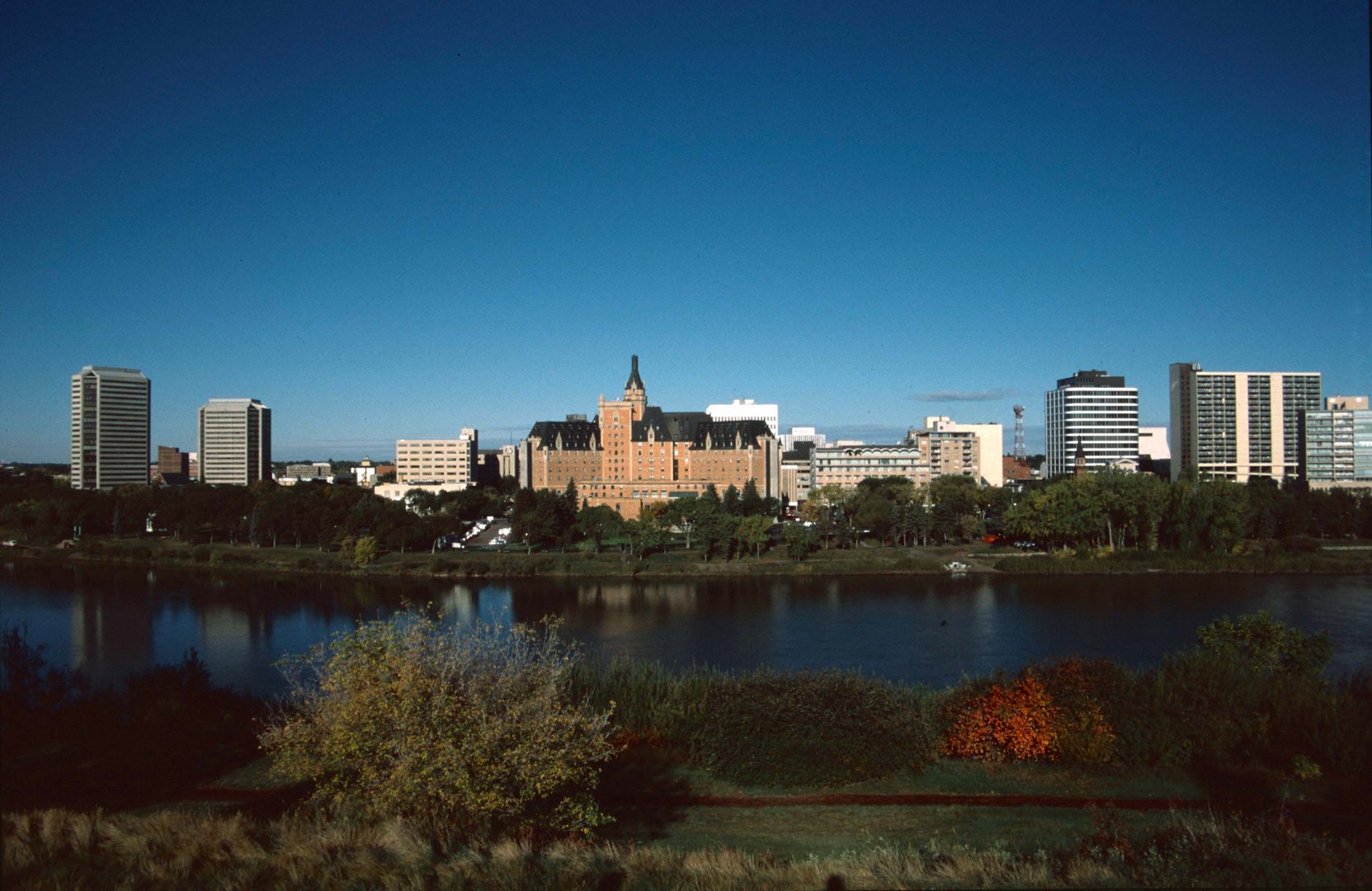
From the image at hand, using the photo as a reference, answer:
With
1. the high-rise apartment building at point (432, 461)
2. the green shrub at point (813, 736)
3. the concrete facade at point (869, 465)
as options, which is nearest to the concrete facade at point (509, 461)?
the high-rise apartment building at point (432, 461)

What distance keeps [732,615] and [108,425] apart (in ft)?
87.6

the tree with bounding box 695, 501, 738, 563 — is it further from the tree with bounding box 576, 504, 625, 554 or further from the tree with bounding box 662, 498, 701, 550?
the tree with bounding box 576, 504, 625, 554

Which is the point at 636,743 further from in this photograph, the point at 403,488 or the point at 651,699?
the point at 403,488

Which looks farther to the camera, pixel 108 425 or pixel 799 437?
pixel 799 437

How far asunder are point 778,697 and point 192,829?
16.9ft

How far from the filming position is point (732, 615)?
22.5 metres

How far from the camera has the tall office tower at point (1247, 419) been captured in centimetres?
5269

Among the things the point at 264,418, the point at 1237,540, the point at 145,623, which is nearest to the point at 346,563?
the point at 145,623

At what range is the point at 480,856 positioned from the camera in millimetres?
4512

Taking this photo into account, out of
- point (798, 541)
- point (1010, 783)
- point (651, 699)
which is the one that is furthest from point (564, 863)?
point (798, 541)

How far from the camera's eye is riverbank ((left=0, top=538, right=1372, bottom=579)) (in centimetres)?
2841

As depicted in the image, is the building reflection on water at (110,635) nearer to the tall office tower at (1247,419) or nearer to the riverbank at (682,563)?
the riverbank at (682,563)

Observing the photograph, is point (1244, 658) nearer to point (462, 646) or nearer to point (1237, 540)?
point (462, 646)

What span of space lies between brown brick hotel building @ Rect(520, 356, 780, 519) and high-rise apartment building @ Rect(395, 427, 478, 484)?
19.1m
